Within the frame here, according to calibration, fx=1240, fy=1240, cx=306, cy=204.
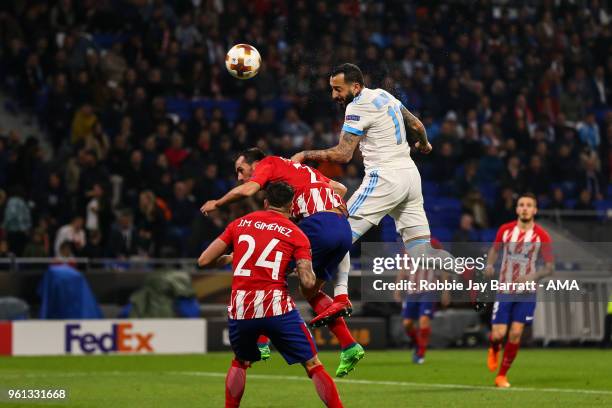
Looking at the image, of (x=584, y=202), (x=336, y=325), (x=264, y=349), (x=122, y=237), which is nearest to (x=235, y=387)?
(x=264, y=349)

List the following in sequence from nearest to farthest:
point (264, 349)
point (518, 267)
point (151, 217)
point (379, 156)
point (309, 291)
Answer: point (309, 291)
point (264, 349)
point (379, 156)
point (518, 267)
point (151, 217)

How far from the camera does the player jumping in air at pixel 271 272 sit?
886cm

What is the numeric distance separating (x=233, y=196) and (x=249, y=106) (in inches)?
558

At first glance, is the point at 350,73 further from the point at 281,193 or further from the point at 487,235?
the point at 487,235

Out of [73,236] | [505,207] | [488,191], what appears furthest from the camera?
[488,191]

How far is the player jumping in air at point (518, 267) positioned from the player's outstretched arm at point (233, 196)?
476cm

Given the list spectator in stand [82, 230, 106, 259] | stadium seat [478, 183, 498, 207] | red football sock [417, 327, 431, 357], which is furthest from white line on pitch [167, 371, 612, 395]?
stadium seat [478, 183, 498, 207]

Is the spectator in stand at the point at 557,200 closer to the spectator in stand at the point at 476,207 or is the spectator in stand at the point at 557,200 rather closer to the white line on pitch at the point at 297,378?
the spectator in stand at the point at 476,207

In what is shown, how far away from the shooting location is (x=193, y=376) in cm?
1477

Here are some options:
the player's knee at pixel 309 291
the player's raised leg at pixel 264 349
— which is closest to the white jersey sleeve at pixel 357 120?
the player's knee at pixel 309 291

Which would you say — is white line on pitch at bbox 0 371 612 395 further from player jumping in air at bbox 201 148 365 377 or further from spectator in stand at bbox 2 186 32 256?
spectator in stand at bbox 2 186 32 256

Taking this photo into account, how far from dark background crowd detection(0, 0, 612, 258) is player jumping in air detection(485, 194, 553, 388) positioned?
5253 mm

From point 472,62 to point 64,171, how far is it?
10051mm

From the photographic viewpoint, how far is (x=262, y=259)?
8852 millimetres
